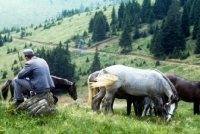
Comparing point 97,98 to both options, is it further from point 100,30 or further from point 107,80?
point 100,30

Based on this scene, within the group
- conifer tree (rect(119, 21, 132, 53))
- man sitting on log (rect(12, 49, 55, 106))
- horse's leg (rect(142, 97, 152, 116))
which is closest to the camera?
man sitting on log (rect(12, 49, 55, 106))

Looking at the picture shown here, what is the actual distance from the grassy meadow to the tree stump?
10.6 inches

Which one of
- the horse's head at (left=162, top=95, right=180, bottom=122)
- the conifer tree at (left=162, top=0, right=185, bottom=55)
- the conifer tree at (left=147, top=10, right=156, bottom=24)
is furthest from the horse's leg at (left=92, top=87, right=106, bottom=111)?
the conifer tree at (left=147, top=10, right=156, bottom=24)

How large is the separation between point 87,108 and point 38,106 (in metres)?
7.39

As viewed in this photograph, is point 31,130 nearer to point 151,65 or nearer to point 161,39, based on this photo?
point 151,65

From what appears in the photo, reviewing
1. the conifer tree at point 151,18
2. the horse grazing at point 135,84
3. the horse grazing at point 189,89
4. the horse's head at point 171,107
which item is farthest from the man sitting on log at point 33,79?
the conifer tree at point 151,18

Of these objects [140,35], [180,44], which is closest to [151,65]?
[180,44]

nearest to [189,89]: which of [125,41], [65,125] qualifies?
[65,125]

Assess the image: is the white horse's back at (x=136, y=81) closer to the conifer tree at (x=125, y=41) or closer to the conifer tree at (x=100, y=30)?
the conifer tree at (x=125, y=41)

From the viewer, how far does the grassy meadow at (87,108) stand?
9531 mm

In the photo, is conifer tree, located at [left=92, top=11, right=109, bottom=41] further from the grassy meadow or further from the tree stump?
the tree stump

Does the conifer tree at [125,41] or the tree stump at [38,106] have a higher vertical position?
the tree stump at [38,106]

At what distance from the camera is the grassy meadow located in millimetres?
9531

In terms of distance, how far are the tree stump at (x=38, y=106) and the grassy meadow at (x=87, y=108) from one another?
27 centimetres
